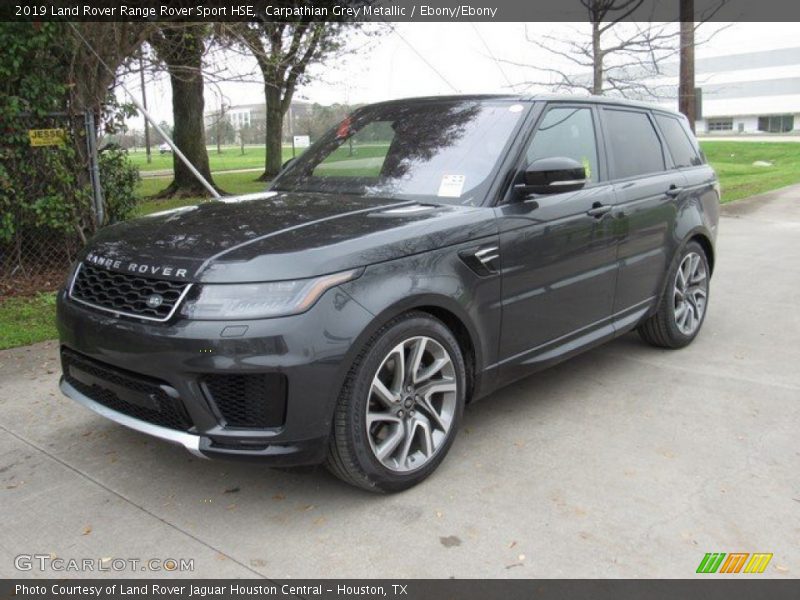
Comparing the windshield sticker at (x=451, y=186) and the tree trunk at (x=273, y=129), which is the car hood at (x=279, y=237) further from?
the tree trunk at (x=273, y=129)

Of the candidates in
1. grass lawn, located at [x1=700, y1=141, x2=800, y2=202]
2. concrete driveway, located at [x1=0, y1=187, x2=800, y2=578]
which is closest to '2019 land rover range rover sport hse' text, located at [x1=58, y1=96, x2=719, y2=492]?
concrete driveway, located at [x1=0, y1=187, x2=800, y2=578]

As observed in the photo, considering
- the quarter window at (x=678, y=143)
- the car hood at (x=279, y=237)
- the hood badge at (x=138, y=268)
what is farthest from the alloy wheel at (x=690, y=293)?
the hood badge at (x=138, y=268)

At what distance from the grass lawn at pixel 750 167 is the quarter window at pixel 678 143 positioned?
1102 centimetres

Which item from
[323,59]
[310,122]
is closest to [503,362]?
[323,59]

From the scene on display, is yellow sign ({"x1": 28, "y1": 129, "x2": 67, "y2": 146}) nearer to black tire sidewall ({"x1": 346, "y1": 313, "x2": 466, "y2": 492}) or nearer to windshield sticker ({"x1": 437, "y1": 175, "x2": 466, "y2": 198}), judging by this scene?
windshield sticker ({"x1": 437, "y1": 175, "x2": 466, "y2": 198})

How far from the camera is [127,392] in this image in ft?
10.4

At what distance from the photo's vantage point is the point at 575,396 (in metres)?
4.68

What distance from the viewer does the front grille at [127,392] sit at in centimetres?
304

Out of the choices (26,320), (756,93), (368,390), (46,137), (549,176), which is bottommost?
(26,320)

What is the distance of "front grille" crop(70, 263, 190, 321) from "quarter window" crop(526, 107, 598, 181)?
2.11 meters

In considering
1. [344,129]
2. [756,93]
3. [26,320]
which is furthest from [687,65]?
[756,93]

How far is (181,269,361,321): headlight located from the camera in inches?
115

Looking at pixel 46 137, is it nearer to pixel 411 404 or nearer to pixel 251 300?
pixel 251 300

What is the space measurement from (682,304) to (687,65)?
1127 cm
